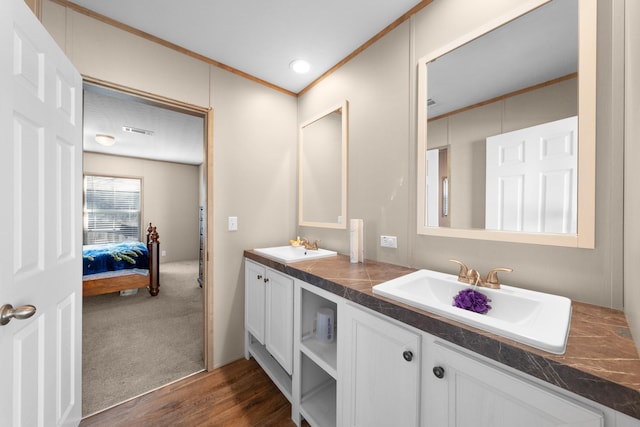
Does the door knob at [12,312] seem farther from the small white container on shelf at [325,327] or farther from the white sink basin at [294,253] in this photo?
the small white container on shelf at [325,327]

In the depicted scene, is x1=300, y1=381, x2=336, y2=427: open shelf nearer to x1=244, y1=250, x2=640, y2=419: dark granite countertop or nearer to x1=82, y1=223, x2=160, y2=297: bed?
x1=244, y1=250, x2=640, y2=419: dark granite countertop

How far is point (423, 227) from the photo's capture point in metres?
1.43

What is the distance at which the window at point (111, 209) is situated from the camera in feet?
16.9

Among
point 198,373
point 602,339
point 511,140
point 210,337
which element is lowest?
point 198,373

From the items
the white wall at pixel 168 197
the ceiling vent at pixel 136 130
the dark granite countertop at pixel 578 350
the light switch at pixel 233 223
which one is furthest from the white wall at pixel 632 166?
the white wall at pixel 168 197

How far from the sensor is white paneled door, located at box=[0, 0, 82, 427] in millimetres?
832

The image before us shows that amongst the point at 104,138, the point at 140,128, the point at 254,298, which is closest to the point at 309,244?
the point at 254,298

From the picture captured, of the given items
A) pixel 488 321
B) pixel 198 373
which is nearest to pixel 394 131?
pixel 488 321

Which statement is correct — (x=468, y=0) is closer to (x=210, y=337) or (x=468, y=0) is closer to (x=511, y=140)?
(x=511, y=140)

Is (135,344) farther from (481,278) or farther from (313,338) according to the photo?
(481,278)

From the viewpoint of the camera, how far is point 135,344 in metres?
2.31

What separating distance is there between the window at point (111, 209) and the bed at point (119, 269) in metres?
1.80

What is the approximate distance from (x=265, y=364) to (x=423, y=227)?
1558 mm

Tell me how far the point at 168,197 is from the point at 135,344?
455 centimetres
